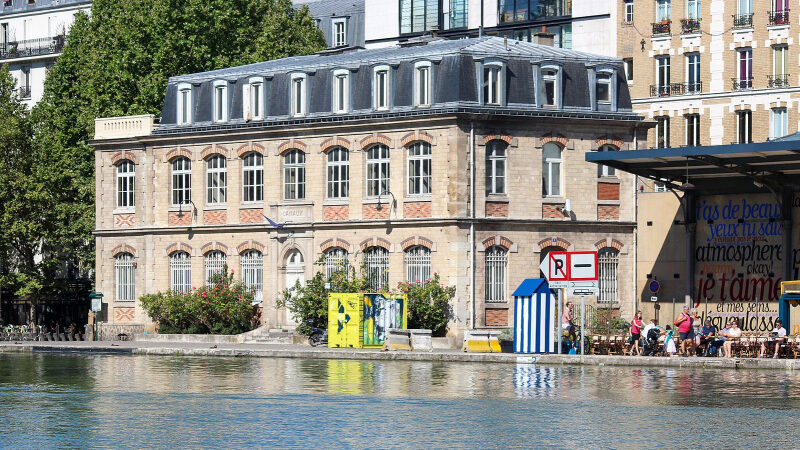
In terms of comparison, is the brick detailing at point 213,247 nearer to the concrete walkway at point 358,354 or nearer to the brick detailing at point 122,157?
the concrete walkway at point 358,354

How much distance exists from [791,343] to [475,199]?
13709 mm

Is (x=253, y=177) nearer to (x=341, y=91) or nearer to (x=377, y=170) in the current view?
(x=341, y=91)

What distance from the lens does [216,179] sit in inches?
2256

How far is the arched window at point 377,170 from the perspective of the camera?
175 feet

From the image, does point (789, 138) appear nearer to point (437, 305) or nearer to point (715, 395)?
point (437, 305)

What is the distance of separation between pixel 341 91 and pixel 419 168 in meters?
4.47

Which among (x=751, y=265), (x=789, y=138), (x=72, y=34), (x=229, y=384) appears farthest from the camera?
(x=72, y=34)

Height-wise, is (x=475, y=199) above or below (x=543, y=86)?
below

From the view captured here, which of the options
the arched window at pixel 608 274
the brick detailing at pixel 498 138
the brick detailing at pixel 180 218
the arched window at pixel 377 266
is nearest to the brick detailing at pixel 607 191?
the arched window at pixel 608 274

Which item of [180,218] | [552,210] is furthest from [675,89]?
[180,218]

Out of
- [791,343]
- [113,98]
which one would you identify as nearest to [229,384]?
[791,343]

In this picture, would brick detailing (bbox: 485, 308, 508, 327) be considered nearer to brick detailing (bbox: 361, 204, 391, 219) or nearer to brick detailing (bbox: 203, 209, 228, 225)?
brick detailing (bbox: 361, 204, 391, 219)

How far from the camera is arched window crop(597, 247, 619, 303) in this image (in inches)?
2112

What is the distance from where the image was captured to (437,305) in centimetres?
5112
